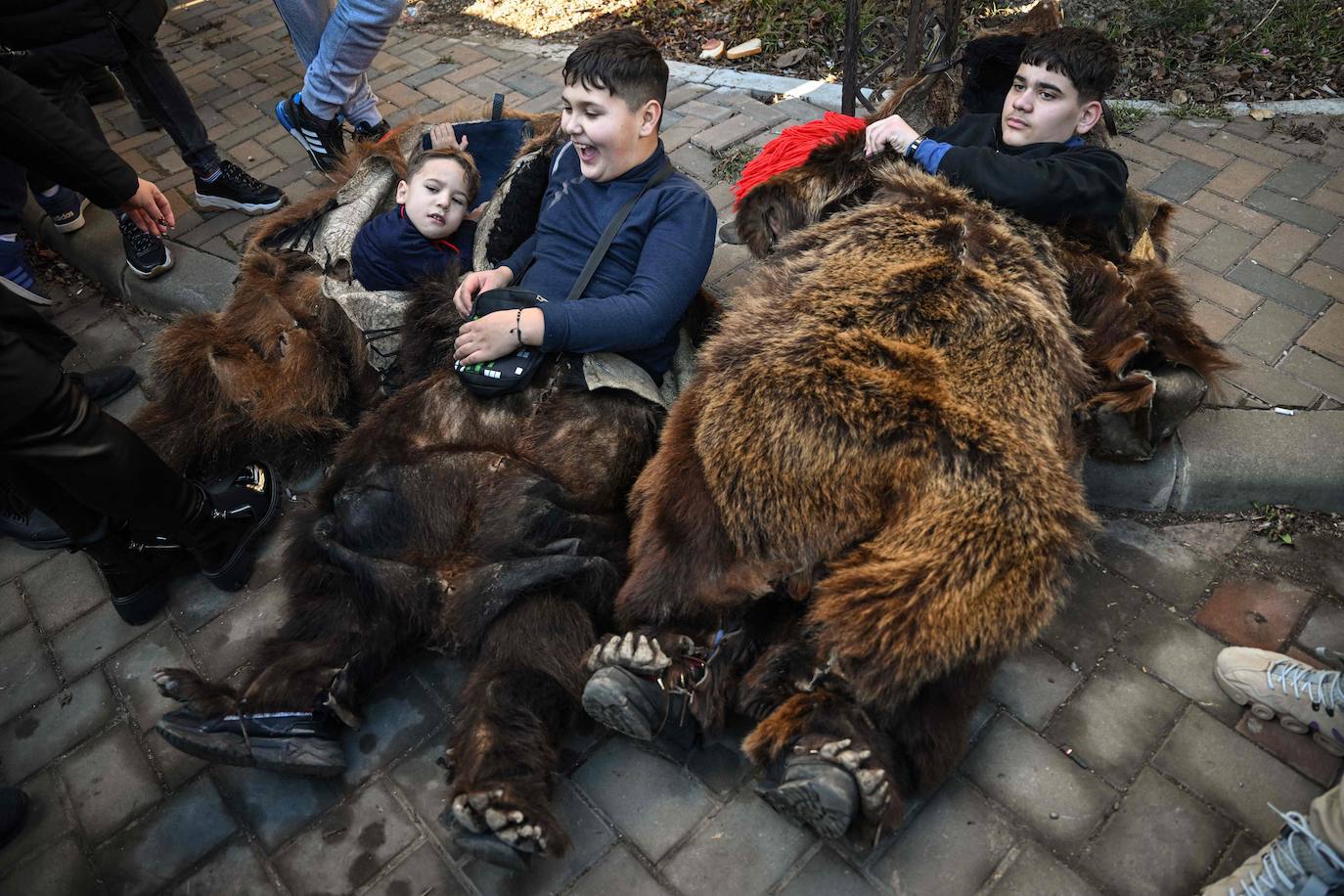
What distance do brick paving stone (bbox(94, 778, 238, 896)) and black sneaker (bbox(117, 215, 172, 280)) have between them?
303 cm

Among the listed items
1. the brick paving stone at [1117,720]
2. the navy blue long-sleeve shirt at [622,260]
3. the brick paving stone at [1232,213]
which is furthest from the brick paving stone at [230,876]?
the brick paving stone at [1232,213]

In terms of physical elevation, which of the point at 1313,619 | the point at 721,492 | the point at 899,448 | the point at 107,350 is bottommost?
the point at 107,350

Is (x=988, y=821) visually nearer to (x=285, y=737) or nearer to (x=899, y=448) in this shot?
(x=899, y=448)

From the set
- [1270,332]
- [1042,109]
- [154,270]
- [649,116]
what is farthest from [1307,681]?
[154,270]

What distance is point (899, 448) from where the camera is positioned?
82.3 inches

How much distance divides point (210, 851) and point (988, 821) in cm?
212

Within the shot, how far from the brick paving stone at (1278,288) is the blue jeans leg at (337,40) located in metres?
4.33

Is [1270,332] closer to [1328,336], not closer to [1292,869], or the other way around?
[1328,336]

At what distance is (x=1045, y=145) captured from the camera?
9.20 feet

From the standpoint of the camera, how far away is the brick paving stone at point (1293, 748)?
2.24 metres

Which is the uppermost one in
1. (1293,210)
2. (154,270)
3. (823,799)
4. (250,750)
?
(1293,210)

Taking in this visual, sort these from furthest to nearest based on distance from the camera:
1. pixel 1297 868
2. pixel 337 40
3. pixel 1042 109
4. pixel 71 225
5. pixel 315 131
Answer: pixel 71 225 → pixel 315 131 → pixel 337 40 → pixel 1042 109 → pixel 1297 868

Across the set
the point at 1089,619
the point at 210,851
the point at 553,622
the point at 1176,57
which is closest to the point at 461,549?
the point at 553,622

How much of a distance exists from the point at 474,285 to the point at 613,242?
52 centimetres
